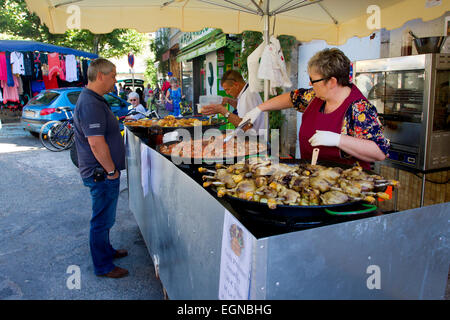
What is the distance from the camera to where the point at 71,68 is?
14164 millimetres

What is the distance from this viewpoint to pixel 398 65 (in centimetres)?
407

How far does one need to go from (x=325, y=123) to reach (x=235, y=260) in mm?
1476

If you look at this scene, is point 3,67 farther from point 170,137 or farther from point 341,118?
point 341,118

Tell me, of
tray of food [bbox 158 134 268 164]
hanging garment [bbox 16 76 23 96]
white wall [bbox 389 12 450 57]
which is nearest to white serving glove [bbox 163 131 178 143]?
tray of food [bbox 158 134 268 164]

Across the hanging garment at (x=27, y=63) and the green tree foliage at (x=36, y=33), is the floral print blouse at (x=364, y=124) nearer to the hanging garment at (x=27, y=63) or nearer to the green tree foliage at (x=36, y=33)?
the hanging garment at (x=27, y=63)

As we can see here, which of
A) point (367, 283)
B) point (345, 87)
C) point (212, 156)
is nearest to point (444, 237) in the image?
point (367, 283)

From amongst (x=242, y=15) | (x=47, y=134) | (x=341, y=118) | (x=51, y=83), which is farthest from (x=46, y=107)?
(x=341, y=118)

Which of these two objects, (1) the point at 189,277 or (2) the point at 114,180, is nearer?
(1) the point at 189,277

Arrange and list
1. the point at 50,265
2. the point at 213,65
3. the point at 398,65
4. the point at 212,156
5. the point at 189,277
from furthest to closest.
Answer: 1. the point at 213,65
2. the point at 398,65
3. the point at 50,265
4. the point at 212,156
5. the point at 189,277

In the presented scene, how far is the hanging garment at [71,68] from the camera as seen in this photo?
14.1m

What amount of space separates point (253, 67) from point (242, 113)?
610 mm

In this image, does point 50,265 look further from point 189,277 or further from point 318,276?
point 318,276

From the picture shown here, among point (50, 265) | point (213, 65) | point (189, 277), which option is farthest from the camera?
point (213, 65)
